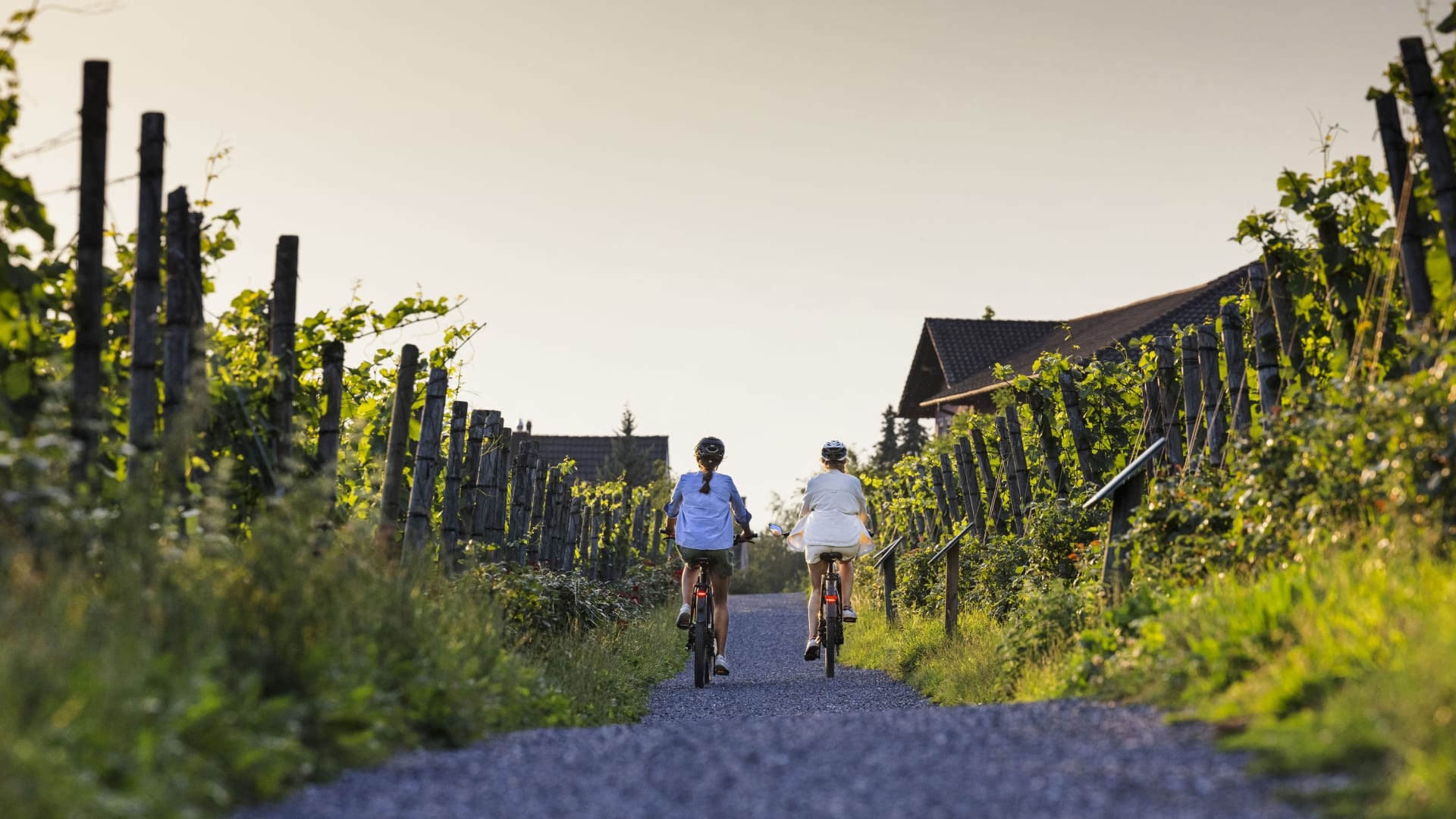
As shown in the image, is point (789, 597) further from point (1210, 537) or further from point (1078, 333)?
point (1210, 537)

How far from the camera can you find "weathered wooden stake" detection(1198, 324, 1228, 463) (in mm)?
9297

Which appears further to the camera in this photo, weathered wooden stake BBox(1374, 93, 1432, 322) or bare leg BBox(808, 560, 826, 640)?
bare leg BBox(808, 560, 826, 640)

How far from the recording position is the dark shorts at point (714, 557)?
11031mm

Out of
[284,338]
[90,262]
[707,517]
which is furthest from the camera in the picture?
[707,517]

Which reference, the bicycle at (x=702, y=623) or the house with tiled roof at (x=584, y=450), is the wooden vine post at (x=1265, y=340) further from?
the house with tiled roof at (x=584, y=450)

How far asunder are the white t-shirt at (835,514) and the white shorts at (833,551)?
0.8 inches

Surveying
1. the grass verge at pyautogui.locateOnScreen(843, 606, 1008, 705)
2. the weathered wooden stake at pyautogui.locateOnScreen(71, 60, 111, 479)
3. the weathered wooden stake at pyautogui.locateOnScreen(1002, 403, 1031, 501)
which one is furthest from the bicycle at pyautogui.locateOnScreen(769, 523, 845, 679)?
the weathered wooden stake at pyautogui.locateOnScreen(71, 60, 111, 479)

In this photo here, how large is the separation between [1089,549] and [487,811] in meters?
6.59

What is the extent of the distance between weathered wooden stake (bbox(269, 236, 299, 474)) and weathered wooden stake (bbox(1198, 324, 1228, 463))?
221 inches

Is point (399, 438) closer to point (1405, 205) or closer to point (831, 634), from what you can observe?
point (831, 634)

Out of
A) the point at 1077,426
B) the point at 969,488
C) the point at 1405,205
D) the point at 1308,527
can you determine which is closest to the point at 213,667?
the point at 1308,527

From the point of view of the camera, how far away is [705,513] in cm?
1101

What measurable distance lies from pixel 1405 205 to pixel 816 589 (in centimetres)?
603

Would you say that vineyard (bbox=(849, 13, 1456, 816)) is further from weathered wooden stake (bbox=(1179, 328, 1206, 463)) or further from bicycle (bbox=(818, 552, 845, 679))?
bicycle (bbox=(818, 552, 845, 679))
